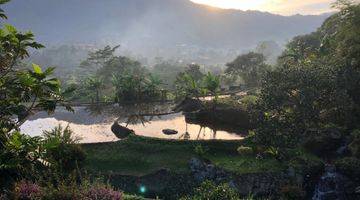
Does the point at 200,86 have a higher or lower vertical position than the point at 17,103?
lower

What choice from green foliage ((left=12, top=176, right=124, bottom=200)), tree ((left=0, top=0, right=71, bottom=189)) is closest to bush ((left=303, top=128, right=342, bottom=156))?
green foliage ((left=12, top=176, right=124, bottom=200))

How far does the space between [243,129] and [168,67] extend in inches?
3880

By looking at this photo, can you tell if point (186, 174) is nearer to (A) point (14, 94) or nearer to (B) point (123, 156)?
(B) point (123, 156)

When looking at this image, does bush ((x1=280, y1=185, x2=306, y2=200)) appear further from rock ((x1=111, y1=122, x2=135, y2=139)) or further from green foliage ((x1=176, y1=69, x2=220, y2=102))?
green foliage ((x1=176, y1=69, x2=220, y2=102))

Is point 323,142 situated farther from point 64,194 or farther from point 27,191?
point 27,191

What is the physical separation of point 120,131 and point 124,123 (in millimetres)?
3721

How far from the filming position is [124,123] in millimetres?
38500

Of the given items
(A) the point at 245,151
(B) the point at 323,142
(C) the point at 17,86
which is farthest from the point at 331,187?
(C) the point at 17,86

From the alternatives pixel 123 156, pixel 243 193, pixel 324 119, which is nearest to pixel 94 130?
pixel 123 156

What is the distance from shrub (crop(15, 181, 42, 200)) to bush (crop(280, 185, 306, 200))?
14920mm

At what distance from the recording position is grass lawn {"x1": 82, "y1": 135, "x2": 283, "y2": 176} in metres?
27.1

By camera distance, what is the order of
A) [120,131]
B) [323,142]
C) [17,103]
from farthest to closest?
[120,131]
[323,142]
[17,103]

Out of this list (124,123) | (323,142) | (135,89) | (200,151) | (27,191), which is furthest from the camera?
(135,89)

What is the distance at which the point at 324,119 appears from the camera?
32406 millimetres
